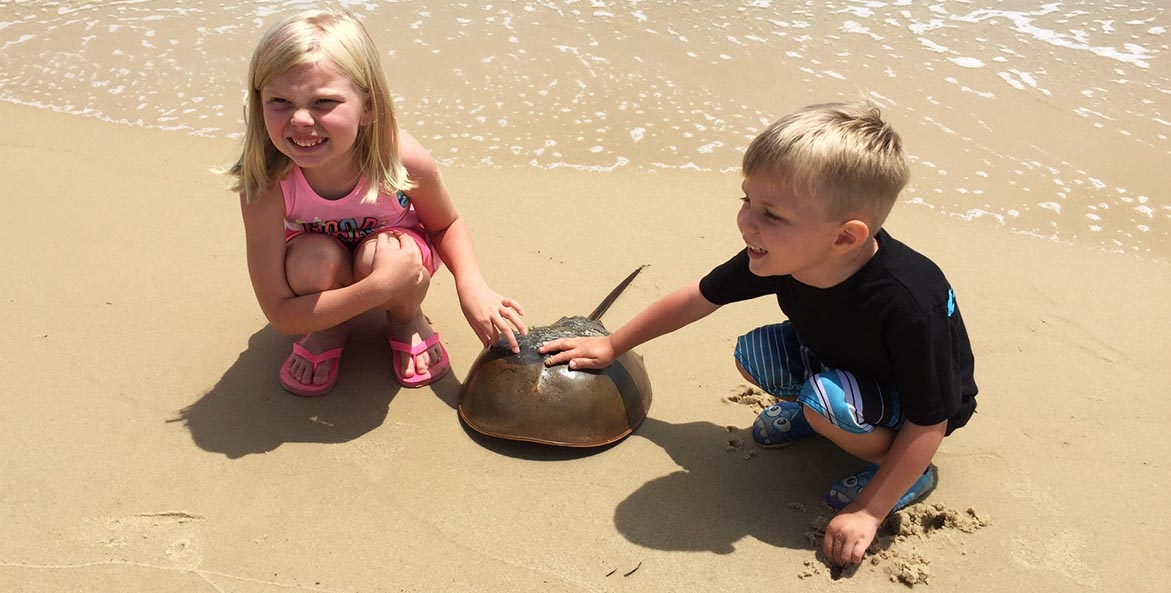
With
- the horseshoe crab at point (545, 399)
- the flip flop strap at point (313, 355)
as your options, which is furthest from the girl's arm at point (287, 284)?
the horseshoe crab at point (545, 399)

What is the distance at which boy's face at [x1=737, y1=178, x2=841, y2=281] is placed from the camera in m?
1.80

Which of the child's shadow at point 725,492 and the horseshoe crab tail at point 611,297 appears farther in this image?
the horseshoe crab tail at point 611,297

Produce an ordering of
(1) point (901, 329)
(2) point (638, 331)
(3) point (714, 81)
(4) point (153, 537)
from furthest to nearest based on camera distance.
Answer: (3) point (714, 81) → (2) point (638, 331) → (4) point (153, 537) → (1) point (901, 329)

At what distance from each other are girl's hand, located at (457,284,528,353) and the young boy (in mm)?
143

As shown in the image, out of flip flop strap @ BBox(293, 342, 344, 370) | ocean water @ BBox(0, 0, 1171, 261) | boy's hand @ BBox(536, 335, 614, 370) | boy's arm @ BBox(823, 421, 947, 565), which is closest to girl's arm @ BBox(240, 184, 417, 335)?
flip flop strap @ BBox(293, 342, 344, 370)

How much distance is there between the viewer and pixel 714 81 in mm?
4668

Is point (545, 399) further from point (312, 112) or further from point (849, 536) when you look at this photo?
point (312, 112)

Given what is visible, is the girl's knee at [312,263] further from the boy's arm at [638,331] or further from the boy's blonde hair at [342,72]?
the boy's arm at [638,331]

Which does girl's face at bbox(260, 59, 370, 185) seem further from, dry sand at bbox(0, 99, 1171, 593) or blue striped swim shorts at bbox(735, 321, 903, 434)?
blue striped swim shorts at bbox(735, 321, 903, 434)

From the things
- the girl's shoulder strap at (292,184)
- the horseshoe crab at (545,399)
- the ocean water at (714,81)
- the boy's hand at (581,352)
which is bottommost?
the ocean water at (714,81)

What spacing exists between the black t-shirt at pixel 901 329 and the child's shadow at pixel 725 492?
1.19 feet

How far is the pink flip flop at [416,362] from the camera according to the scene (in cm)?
258

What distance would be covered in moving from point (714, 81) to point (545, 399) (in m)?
2.86

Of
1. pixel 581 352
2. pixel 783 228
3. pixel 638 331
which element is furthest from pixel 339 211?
pixel 783 228
